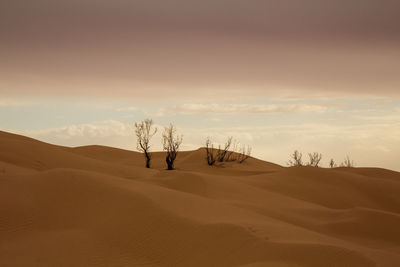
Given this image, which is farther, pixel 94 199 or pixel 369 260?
pixel 94 199

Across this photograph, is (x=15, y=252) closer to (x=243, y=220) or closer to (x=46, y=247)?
(x=46, y=247)

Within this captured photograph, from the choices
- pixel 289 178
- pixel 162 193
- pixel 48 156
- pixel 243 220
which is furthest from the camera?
pixel 289 178

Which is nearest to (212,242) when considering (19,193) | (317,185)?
(19,193)

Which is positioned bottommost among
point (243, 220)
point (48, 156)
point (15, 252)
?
point (15, 252)

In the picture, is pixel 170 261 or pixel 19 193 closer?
pixel 170 261

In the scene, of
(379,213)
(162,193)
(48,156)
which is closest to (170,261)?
(162,193)

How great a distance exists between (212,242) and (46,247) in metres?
2.95

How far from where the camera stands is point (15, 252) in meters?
6.83

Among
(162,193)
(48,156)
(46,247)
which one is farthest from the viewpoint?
(48,156)

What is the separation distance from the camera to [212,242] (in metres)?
7.26

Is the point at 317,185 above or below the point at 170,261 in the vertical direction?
above

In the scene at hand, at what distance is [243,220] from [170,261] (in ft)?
7.60

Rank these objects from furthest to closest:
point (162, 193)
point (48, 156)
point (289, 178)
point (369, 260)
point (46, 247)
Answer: point (289, 178)
point (48, 156)
point (162, 193)
point (46, 247)
point (369, 260)

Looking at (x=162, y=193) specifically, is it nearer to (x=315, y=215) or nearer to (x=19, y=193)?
(x=19, y=193)
